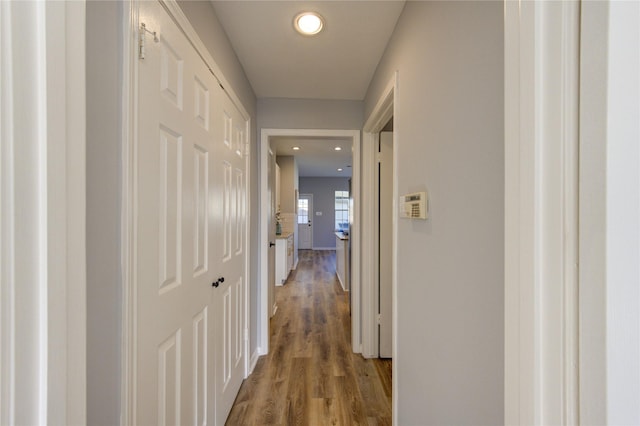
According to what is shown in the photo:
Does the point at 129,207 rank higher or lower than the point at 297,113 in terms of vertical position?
lower

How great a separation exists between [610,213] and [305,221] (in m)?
9.29

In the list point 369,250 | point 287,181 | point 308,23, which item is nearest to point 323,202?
point 287,181

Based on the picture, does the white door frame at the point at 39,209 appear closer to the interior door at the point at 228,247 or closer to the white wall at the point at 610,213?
the white wall at the point at 610,213

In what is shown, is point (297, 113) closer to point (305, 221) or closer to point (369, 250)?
point (369, 250)

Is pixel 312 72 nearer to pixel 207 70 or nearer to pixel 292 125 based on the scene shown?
pixel 292 125

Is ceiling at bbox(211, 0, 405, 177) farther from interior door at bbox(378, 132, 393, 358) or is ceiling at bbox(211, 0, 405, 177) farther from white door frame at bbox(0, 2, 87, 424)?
white door frame at bbox(0, 2, 87, 424)

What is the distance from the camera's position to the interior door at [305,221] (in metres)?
9.59

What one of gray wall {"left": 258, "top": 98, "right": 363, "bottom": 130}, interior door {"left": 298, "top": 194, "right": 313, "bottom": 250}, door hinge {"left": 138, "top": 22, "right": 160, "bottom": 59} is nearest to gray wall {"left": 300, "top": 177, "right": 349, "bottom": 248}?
interior door {"left": 298, "top": 194, "right": 313, "bottom": 250}

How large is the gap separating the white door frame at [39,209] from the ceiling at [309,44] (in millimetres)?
1259

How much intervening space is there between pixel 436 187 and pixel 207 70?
1232 mm

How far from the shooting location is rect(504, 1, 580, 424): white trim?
44 cm

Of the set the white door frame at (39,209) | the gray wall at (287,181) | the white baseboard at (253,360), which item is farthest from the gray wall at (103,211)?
the gray wall at (287,181)

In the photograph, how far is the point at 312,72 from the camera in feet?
6.89

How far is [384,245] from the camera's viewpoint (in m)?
2.47
